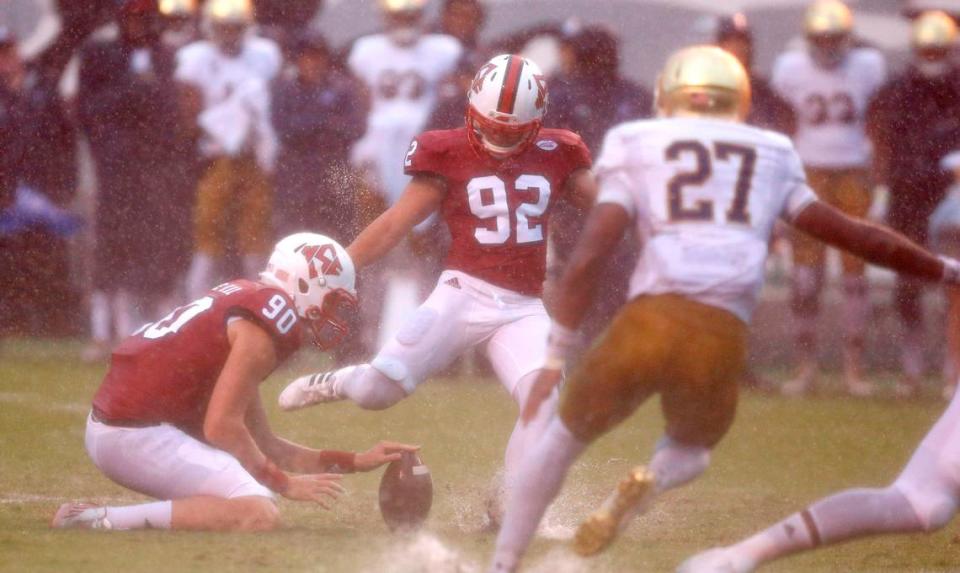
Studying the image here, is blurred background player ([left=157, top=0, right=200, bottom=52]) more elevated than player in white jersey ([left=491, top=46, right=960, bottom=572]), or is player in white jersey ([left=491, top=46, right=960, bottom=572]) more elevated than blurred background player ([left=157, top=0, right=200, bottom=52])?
player in white jersey ([left=491, top=46, right=960, bottom=572])

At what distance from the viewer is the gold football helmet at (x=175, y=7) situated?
11789 mm

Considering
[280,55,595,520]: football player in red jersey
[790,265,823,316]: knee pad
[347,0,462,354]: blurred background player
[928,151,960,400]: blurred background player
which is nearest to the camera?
[280,55,595,520]: football player in red jersey

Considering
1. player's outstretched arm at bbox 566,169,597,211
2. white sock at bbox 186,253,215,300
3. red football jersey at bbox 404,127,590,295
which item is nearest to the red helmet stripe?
red football jersey at bbox 404,127,590,295

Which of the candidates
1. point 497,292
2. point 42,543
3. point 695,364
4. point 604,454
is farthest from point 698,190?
point 604,454

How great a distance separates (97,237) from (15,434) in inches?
118

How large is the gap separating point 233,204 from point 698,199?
271 inches

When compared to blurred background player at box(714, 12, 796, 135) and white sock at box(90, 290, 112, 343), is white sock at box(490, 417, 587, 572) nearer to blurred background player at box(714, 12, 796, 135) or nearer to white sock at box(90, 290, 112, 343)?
blurred background player at box(714, 12, 796, 135)

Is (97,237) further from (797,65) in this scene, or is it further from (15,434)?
(797,65)

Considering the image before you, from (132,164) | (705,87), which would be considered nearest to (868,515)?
(705,87)

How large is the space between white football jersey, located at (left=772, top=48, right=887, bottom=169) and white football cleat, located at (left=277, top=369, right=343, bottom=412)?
4.60 meters

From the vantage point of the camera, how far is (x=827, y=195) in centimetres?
1088

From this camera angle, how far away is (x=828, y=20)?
1106cm

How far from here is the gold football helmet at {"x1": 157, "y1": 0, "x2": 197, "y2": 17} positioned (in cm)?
1179

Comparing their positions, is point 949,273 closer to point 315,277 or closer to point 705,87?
point 705,87
